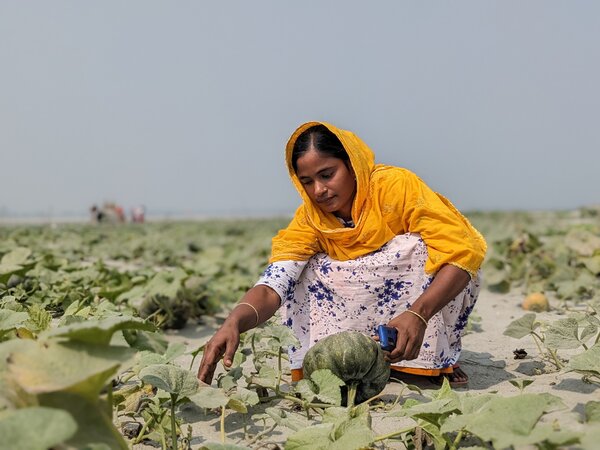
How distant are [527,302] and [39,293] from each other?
3.18 m

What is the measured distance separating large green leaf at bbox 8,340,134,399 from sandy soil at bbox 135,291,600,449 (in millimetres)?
791

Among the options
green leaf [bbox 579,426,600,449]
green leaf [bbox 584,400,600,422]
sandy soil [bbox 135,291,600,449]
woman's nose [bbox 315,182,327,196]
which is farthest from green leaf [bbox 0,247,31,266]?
green leaf [bbox 579,426,600,449]

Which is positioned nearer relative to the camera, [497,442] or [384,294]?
[497,442]

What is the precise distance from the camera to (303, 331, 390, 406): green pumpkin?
2.37 m

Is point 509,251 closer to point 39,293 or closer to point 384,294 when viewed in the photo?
point 384,294

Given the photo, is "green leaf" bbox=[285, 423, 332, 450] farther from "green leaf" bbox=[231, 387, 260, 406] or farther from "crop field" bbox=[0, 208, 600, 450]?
"green leaf" bbox=[231, 387, 260, 406]

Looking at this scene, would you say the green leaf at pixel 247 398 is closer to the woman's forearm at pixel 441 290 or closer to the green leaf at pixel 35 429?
the woman's forearm at pixel 441 290

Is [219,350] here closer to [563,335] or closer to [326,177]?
[326,177]

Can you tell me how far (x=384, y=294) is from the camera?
9.21ft

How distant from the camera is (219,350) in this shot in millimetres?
2354

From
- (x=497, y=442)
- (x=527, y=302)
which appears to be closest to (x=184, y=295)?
(x=527, y=302)

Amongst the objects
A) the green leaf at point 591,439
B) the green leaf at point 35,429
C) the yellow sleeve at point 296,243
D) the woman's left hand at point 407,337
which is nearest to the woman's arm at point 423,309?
the woman's left hand at point 407,337

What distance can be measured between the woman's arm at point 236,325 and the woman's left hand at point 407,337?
1.90 ft

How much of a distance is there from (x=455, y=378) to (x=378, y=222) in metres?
0.76
